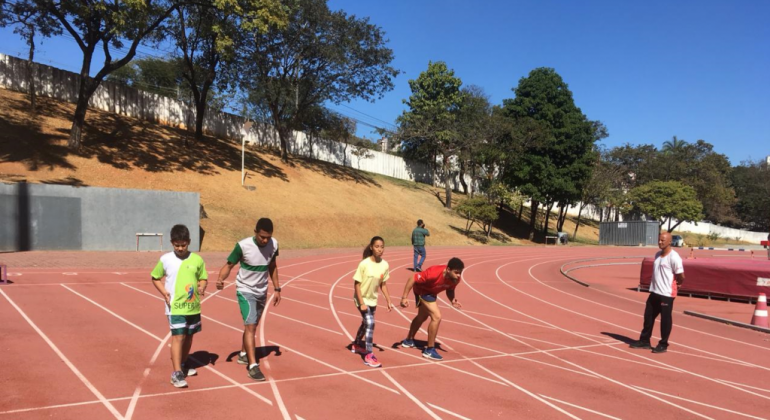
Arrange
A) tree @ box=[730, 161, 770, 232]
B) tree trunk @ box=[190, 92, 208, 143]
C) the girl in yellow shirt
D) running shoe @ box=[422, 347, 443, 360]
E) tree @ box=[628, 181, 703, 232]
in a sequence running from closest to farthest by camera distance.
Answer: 1. the girl in yellow shirt
2. running shoe @ box=[422, 347, 443, 360]
3. tree trunk @ box=[190, 92, 208, 143]
4. tree @ box=[628, 181, 703, 232]
5. tree @ box=[730, 161, 770, 232]

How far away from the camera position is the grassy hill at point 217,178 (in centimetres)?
2255

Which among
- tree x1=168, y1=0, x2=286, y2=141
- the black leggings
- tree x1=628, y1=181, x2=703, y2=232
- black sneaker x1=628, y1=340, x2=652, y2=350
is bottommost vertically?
black sneaker x1=628, y1=340, x2=652, y2=350

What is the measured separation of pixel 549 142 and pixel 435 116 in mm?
12078

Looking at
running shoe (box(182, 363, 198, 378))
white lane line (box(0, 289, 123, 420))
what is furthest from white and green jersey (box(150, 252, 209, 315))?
white lane line (box(0, 289, 123, 420))

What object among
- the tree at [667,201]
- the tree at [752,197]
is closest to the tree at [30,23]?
the tree at [667,201]

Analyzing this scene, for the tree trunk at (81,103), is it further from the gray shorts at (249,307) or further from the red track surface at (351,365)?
the gray shorts at (249,307)

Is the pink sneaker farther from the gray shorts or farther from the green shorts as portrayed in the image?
the green shorts

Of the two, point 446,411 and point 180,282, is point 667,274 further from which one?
point 180,282

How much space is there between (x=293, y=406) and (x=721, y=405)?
4.47 metres

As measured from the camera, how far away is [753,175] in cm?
7631

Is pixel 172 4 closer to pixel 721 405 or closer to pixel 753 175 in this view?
pixel 721 405

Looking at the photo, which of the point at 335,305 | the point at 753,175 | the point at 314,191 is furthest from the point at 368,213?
the point at 753,175

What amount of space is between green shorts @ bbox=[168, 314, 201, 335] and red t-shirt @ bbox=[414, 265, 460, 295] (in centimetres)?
273

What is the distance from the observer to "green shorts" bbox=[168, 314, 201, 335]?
15.4 ft
